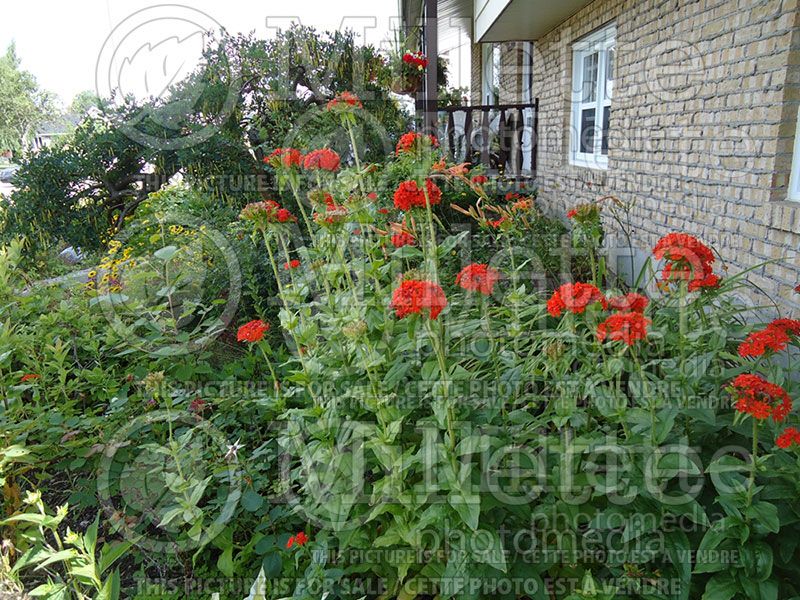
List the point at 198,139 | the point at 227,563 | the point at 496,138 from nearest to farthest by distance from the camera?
the point at 227,563 < the point at 198,139 < the point at 496,138

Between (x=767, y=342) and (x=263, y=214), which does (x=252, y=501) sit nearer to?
(x=263, y=214)

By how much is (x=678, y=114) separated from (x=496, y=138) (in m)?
4.20

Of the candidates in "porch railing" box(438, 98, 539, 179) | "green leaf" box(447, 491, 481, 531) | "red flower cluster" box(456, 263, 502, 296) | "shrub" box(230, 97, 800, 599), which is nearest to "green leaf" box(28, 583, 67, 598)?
"shrub" box(230, 97, 800, 599)

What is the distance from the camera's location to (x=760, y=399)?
1.21 metres

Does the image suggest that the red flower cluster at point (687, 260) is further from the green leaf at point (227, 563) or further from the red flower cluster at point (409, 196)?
the green leaf at point (227, 563)

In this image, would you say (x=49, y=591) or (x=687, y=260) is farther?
(x=49, y=591)

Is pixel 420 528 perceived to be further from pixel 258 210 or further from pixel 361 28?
pixel 361 28

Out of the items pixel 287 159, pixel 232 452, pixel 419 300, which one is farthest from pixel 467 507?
pixel 287 159

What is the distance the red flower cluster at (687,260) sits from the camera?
1417mm

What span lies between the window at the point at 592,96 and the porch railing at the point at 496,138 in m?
1.12

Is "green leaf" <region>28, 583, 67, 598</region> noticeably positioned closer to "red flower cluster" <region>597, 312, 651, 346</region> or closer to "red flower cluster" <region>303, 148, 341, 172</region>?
"red flower cluster" <region>303, 148, 341, 172</region>

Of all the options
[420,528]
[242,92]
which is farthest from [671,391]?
[242,92]

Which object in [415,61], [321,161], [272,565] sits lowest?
[272,565]

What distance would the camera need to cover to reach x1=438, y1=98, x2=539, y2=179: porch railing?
22.7 feet
